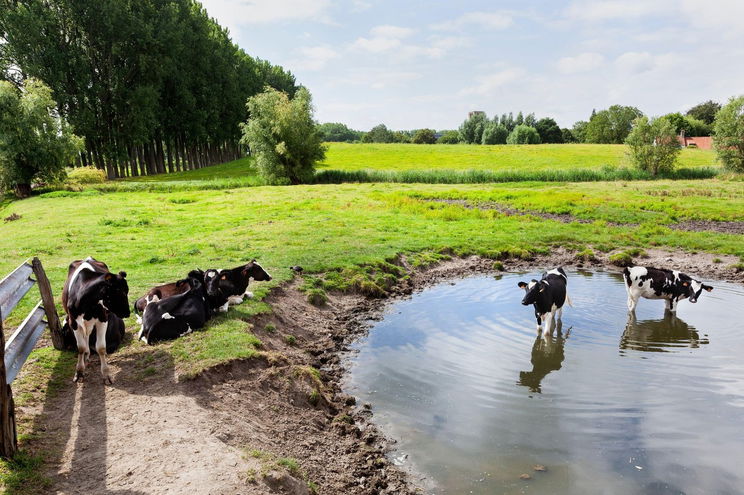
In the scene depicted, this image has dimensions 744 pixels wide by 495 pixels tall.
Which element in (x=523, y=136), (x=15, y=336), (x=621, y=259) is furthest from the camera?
(x=523, y=136)

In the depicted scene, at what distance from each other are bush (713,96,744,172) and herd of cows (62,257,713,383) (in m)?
53.9

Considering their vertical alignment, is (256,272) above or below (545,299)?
above

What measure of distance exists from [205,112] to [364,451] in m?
65.3

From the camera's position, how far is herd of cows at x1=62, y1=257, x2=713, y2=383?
8430 millimetres

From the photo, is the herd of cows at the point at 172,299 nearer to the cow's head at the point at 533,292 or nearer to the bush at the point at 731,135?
the cow's head at the point at 533,292

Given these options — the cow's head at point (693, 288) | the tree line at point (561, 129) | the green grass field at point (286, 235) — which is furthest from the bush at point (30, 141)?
the tree line at point (561, 129)

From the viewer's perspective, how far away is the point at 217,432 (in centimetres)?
695

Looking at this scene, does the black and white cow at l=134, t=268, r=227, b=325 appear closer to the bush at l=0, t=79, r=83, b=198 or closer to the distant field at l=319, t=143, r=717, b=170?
the bush at l=0, t=79, r=83, b=198

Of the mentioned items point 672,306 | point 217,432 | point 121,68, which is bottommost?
point 672,306

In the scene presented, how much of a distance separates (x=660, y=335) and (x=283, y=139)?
48.0 m

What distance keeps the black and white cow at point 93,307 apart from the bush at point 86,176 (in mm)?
45173

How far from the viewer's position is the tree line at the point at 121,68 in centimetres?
5003

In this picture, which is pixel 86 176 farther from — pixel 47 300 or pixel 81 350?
pixel 81 350

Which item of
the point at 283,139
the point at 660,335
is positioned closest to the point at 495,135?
the point at 283,139
